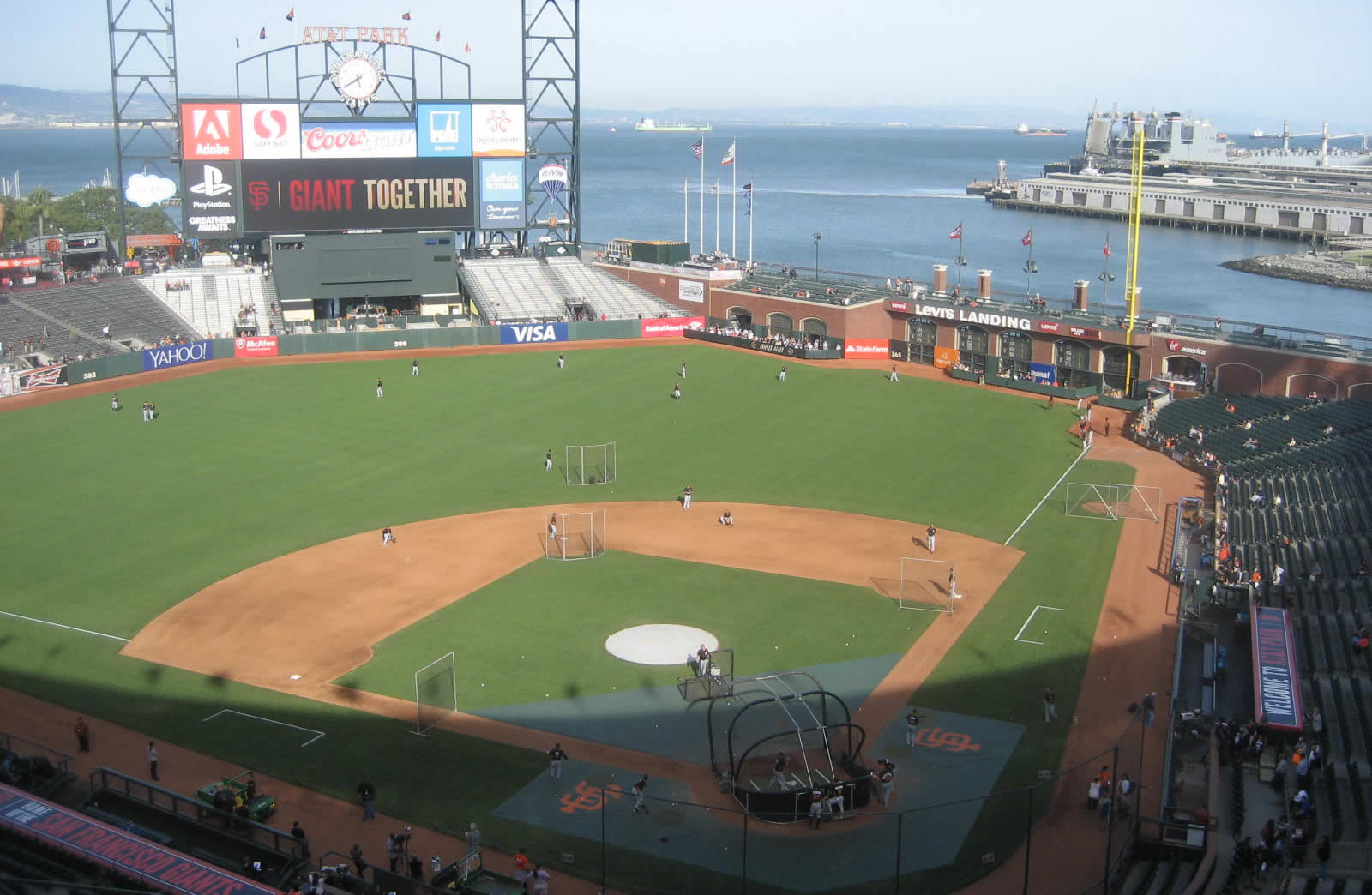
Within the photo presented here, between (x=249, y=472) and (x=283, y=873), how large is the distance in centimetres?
3078

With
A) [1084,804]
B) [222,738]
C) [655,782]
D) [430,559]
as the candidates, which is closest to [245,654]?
[222,738]

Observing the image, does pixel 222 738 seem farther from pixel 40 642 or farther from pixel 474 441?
pixel 474 441

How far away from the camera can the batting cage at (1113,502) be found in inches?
1801

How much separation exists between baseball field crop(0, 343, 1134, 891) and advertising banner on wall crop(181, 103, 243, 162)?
1773 cm

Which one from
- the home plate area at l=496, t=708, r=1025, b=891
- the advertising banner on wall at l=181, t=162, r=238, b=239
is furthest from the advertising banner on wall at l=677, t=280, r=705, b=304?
the home plate area at l=496, t=708, r=1025, b=891

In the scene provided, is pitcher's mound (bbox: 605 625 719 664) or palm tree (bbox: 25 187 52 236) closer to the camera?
pitcher's mound (bbox: 605 625 719 664)

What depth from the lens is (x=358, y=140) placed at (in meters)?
77.2

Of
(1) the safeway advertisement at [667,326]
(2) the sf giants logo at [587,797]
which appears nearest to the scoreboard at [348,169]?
(1) the safeway advertisement at [667,326]

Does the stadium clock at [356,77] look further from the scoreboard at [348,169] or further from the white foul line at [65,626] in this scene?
the white foul line at [65,626]

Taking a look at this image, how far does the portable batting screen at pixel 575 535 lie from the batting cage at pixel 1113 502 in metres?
18.5

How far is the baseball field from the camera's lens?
2744 cm

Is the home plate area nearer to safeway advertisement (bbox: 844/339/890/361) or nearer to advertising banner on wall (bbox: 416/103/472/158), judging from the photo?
safeway advertisement (bbox: 844/339/890/361)

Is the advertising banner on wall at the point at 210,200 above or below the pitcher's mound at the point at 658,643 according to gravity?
above

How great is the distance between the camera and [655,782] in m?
26.6
